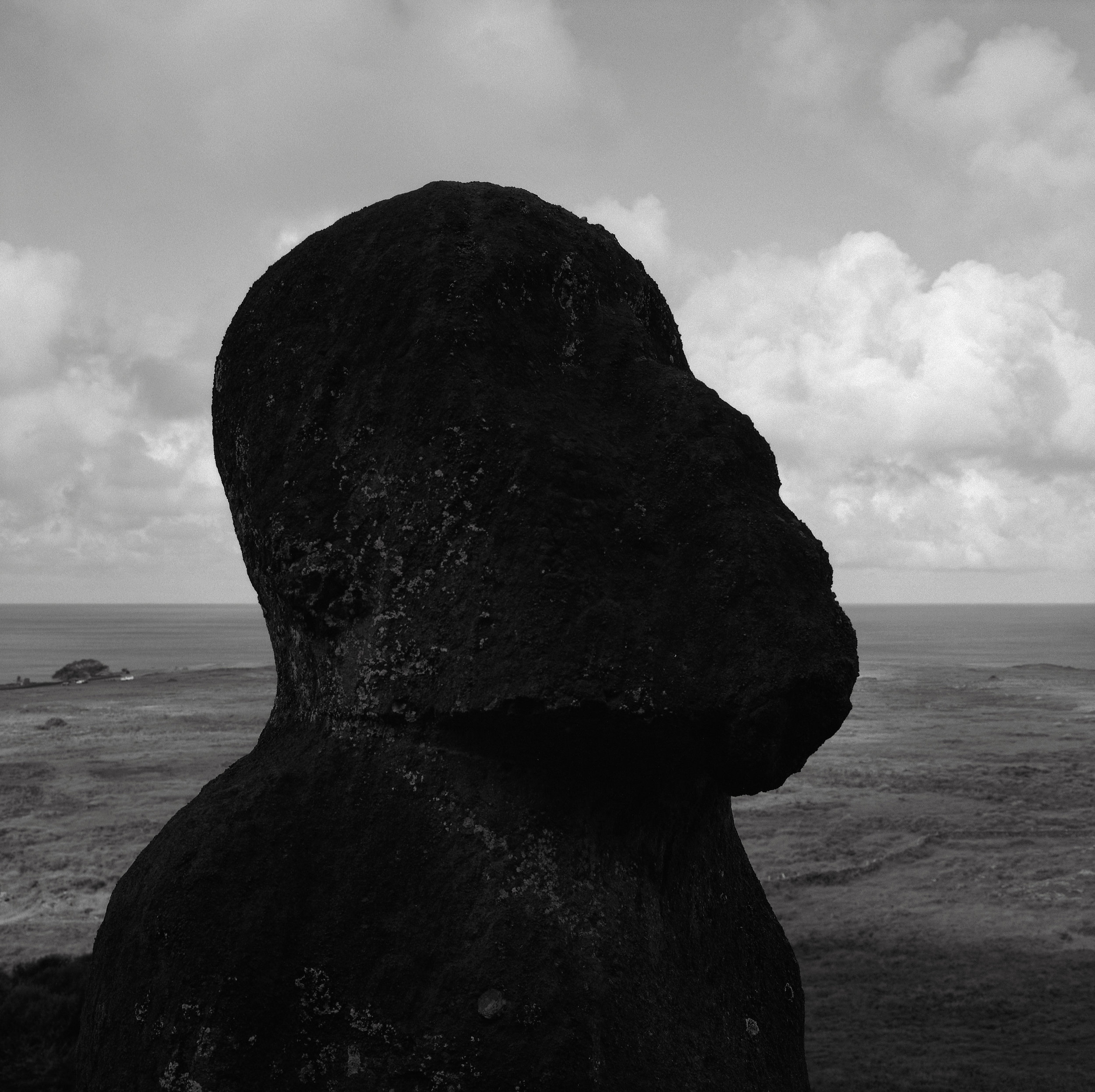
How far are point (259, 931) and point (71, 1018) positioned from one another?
5857 mm

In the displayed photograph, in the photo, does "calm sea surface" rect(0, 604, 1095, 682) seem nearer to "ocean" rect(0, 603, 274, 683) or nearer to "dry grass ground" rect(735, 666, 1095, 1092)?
"ocean" rect(0, 603, 274, 683)

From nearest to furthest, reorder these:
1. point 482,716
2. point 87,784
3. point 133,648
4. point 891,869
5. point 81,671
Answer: point 482,716
point 891,869
point 87,784
point 81,671
point 133,648

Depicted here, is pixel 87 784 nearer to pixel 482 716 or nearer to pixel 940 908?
pixel 940 908

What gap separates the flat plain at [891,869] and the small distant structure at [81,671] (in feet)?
63.9

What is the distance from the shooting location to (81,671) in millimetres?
50469

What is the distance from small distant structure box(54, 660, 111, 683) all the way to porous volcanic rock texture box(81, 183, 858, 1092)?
4957 cm

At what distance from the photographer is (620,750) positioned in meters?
3.30

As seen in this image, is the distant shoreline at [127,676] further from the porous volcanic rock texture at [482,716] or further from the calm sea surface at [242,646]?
the porous volcanic rock texture at [482,716]

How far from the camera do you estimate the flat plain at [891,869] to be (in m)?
9.07

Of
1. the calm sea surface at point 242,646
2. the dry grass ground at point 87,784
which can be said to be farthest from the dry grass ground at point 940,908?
the calm sea surface at point 242,646

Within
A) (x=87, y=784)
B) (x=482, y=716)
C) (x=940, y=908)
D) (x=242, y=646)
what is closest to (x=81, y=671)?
(x=87, y=784)

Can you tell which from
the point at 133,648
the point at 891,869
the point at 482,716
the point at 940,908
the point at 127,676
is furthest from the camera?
the point at 133,648

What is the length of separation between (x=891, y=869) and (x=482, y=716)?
12.7m

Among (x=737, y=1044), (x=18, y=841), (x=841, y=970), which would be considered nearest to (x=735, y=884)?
(x=737, y=1044)
